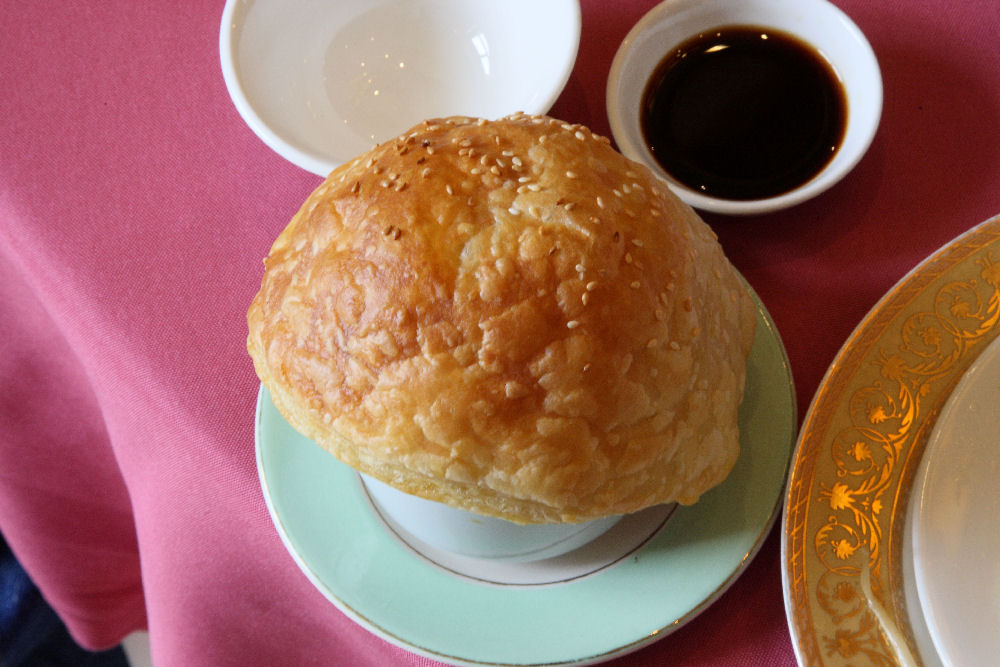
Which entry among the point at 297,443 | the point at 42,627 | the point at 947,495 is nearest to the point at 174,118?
the point at 297,443

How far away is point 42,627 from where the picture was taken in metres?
1.75

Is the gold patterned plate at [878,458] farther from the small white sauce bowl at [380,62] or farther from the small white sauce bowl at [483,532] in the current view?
the small white sauce bowl at [380,62]

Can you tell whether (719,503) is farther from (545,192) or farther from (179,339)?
(179,339)

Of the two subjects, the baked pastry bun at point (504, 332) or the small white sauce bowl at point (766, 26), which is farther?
the small white sauce bowl at point (766, 26)

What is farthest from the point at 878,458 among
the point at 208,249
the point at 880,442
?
the point at 208,249

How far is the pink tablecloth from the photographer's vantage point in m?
0.95

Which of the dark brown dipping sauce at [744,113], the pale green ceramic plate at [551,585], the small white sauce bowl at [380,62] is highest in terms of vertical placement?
the small white sauce bowl at [380,62]

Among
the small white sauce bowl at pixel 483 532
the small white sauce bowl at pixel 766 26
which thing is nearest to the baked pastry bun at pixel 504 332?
the small white sauce bowl at pixel 483 532

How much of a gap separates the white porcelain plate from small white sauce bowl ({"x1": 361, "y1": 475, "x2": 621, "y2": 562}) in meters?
0.28

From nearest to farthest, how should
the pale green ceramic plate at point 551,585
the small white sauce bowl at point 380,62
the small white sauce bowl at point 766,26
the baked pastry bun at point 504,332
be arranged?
the baked pastry bun at point 504,332, the pale green ceramic plate at point 551,585, the small white sauce bowl at point 766,26, the small white sauce bowl at point 380,62

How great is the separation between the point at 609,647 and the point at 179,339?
0.62 metres

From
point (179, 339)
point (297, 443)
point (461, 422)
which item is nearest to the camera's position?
point (461, 422)

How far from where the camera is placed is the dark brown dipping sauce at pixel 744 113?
38.8 inches

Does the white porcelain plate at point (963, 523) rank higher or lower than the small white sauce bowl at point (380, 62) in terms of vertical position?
lower
